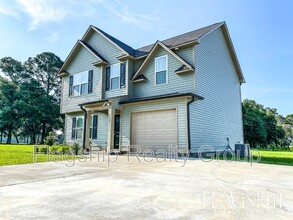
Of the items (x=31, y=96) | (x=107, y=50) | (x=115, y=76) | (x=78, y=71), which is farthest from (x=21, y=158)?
(x=31, y=96)

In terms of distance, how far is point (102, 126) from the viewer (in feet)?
52.1

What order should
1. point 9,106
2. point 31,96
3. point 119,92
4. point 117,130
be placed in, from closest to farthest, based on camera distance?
point 117,130, point 119,92, point 9,106, point 31,96

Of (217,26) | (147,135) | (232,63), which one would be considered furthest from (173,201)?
(232,63)

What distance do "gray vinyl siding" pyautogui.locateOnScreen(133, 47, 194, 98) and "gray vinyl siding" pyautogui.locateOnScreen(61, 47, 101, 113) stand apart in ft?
11.0

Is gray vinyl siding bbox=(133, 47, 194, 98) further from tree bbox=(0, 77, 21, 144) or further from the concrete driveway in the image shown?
tree bbox=(0, 77, 21, 144)

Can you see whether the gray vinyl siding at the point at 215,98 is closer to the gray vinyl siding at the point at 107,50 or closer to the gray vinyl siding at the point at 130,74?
the gray vinyl siding at the point at 130,74

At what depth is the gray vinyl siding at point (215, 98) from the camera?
493 inches

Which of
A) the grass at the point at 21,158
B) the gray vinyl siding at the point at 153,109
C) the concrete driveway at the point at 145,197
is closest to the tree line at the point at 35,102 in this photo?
the grass at the point at 21,158

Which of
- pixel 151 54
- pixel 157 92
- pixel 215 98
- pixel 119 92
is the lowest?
pixel 215 98

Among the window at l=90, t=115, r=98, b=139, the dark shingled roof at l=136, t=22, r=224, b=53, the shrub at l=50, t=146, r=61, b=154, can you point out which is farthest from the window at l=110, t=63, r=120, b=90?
the shrub at l=50, t=146, r=61, b=154

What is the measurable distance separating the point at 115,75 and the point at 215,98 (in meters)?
6.88

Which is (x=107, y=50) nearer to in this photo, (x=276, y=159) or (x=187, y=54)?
(x=187, y=54)

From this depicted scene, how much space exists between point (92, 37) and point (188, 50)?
8.32 m

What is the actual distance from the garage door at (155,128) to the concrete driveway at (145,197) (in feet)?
21.1
